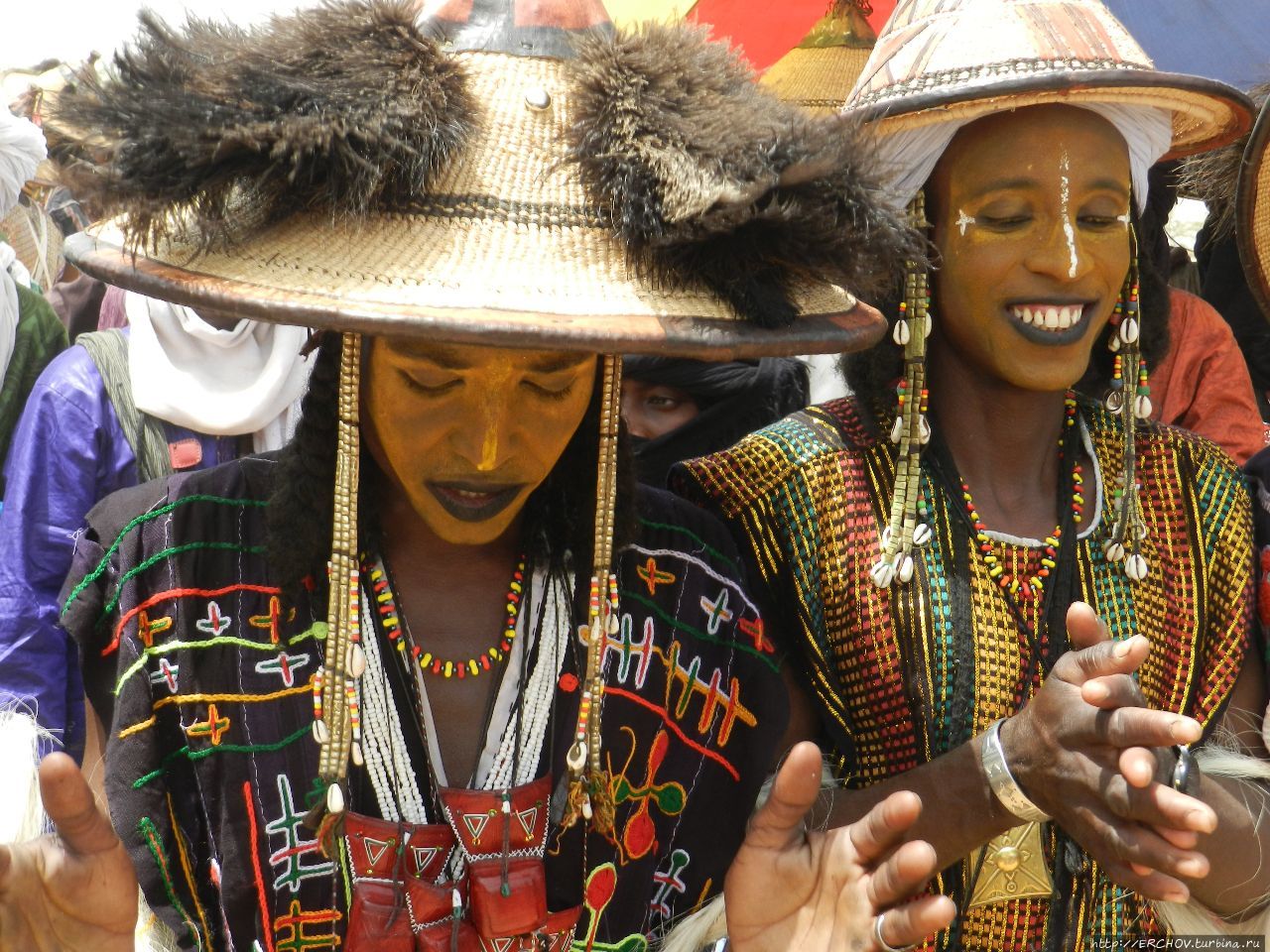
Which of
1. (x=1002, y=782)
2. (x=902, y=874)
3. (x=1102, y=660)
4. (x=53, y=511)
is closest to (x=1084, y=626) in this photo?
(x=1102, y=660)

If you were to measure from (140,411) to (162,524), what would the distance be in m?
1.61

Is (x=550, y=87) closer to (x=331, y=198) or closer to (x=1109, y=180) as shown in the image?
(x=331, y=198)

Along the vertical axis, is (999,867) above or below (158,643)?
below

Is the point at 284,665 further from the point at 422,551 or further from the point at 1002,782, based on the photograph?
the point at 1002,782

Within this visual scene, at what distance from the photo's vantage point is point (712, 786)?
2.37 m

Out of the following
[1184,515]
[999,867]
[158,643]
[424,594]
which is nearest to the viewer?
[158,643]

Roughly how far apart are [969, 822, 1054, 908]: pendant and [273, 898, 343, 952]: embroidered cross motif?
1.11 m

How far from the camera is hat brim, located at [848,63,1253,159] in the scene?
2.35 metres

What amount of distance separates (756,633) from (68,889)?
3.75ft

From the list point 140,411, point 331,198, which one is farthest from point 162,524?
point 140,411

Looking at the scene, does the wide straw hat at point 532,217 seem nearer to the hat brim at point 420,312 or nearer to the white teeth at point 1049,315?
the hat brim at point 420,312

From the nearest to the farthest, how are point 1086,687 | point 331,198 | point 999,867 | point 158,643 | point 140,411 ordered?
point 331,198, point 1086,687, point 158,643, point 999,867, point 140,411

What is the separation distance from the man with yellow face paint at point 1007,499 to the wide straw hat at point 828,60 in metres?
2.28

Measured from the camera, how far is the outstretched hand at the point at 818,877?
1.92 meters
